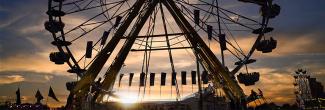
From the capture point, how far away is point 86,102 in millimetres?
32781

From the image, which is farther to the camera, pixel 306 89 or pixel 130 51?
pixel 306 89

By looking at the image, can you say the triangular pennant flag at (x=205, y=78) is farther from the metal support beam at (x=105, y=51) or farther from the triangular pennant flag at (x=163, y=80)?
the metal support beam at (x=105, y=51)

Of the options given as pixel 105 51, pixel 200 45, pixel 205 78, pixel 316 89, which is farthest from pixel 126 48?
pixel 316 89

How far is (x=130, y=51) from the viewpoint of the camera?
106ft

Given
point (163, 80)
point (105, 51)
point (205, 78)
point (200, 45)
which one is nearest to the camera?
point (105, 51)

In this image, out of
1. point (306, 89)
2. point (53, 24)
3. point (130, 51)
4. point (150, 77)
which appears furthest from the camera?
point (306, 89)

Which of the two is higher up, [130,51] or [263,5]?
[263,5]

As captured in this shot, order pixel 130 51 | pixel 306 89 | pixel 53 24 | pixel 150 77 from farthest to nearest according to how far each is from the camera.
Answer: pixel 306 89 → pixel 150 77 → pixel 130 51 → pixel 53 24

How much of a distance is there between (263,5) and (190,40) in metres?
6.83

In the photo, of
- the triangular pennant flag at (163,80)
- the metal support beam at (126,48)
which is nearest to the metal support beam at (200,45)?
the metal support beam at (126,48)

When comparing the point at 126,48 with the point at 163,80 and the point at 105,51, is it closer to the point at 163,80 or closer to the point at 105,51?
the point at 105,51

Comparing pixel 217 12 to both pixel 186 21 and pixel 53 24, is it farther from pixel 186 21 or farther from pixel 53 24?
pixel 53 24

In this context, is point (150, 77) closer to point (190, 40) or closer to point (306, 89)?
point (190, 40)

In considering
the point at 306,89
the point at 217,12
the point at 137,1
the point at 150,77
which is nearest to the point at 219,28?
the point at 217,12
